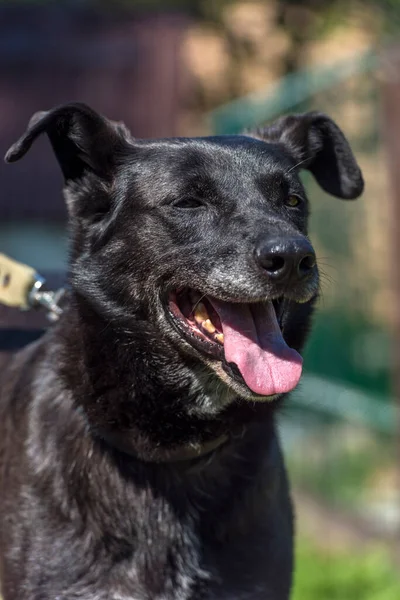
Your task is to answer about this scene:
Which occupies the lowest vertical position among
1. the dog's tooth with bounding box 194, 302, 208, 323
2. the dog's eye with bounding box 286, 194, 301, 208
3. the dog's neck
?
the dog's neck

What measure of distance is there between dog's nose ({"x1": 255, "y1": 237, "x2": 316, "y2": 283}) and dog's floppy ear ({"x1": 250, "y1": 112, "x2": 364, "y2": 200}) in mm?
894

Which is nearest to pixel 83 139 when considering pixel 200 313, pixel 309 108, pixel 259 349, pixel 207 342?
pixel 200 313

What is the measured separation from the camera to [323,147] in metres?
3.87

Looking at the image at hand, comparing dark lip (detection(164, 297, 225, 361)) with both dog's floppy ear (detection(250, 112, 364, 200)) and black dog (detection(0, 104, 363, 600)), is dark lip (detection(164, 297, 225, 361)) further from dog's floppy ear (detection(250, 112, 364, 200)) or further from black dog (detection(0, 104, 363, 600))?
dog's floppy ear (detection(250, 112, 364, 200))

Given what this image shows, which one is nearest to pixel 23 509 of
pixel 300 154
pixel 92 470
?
pixel 92 470

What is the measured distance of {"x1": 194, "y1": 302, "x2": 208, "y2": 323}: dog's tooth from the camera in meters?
3.20

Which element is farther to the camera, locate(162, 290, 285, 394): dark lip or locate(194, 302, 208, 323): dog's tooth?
locate(194, 302, 208, 323): dog's tooth

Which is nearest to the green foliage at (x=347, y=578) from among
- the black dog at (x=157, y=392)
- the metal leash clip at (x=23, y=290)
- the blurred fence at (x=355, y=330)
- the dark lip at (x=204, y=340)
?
the blurred fence at (x=355, y=330)

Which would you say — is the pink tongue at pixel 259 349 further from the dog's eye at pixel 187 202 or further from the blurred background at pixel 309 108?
the blurred background at pixel 309 108

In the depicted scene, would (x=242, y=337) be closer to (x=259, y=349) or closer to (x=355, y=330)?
(x=259, y=349)

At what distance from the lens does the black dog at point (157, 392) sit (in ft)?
10.2

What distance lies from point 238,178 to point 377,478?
11.1 feet

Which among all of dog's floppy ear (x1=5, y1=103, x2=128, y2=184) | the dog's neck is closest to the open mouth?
the dog's neck

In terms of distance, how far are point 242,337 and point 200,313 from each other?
0.23 meters
